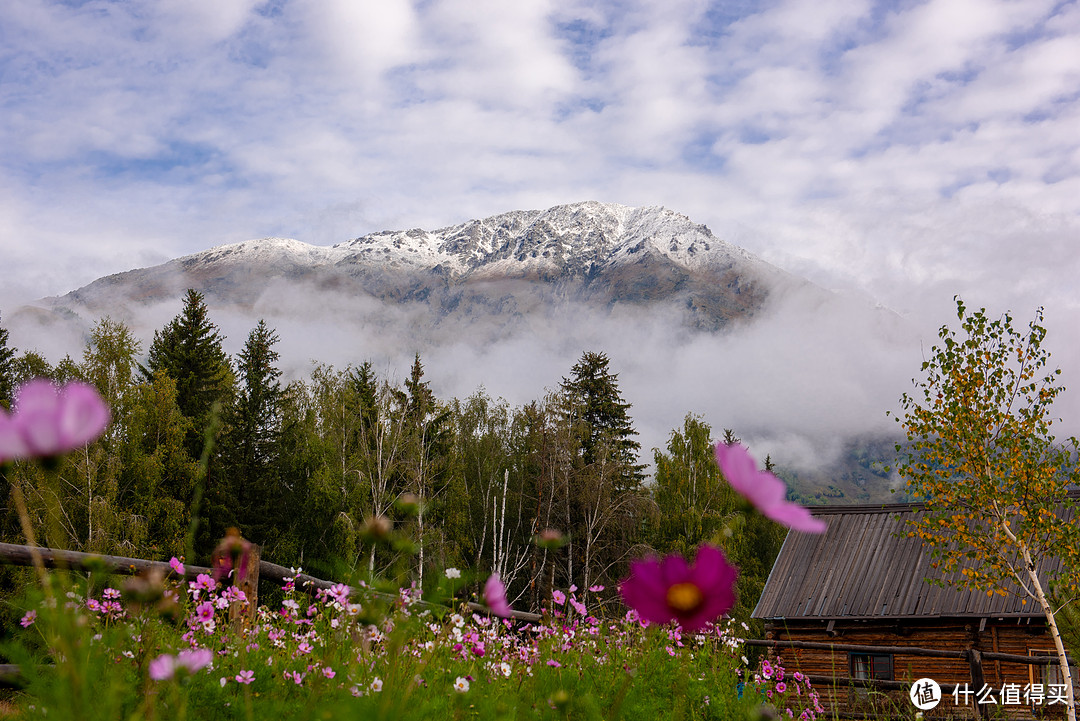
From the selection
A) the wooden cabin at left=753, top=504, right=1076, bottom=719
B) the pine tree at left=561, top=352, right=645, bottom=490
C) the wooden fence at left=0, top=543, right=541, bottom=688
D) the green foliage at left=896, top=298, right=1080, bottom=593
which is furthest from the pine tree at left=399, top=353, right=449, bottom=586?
the wooden fence at left=0, top=543, right=541, bottom=688

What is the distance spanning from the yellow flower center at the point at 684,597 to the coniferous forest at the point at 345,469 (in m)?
16.7

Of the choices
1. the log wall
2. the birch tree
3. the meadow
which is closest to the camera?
the meadow

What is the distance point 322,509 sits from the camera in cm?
2181

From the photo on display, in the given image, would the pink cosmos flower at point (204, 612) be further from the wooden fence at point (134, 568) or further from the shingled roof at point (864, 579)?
the shingled roof at point (864, 579)

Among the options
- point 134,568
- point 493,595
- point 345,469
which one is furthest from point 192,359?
point 493,595

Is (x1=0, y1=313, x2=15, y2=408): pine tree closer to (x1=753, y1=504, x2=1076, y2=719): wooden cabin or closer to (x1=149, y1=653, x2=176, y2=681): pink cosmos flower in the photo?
(x1=753, y1=504, x2=1076, y2=719): wooden cabin

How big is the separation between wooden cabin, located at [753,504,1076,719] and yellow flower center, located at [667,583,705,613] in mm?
14306

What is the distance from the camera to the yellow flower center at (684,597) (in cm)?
88

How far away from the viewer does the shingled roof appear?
15.2 m

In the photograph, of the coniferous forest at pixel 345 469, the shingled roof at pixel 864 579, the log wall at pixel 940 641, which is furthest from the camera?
the coniferous forest at pixel 345 469

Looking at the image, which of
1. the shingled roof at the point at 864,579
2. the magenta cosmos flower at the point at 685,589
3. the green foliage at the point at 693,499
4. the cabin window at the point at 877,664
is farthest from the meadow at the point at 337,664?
the green foliage at the point at 693,499

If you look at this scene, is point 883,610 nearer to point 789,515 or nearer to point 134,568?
point 134,568

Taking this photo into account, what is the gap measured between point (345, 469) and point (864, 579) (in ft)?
50.0

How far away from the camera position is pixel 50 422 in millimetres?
827
